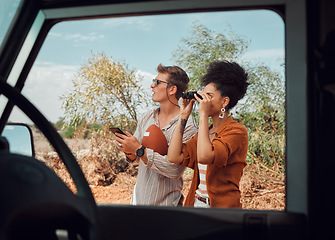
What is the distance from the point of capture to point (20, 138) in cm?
159

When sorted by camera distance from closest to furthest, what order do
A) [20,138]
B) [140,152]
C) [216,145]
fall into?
[20,138]
[216,145]
[140,152]

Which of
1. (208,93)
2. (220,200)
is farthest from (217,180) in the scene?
(208,93)

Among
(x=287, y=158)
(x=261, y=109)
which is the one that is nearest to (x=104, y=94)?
(x=261, y=109)

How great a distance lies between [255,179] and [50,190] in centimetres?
451

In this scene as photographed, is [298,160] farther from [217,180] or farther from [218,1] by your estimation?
[217,180]

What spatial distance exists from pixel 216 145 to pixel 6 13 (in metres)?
1.11

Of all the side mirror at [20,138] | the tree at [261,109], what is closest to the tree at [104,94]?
the tree at [261,109]

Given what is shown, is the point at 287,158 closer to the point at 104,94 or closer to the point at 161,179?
the point at 161,179

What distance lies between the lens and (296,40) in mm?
1058

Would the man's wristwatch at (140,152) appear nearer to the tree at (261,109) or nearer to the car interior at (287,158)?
the car interior at (287,158)

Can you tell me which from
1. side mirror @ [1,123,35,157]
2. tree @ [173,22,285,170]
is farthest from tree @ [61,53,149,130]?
side mirror @ [1,123,35,157]

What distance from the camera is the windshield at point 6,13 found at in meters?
1.36

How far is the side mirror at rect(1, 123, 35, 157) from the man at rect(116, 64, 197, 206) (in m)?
0.70

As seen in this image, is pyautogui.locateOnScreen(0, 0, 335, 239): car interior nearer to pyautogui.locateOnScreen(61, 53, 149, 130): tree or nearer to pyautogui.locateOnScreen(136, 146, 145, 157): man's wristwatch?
pyautogui.locateOnScreen(136, 146, 145, 157): man's wristwatch
